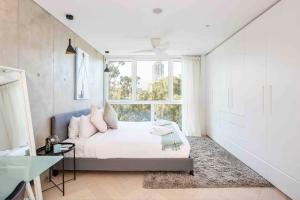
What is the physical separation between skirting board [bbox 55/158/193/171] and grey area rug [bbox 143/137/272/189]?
0.42 feet

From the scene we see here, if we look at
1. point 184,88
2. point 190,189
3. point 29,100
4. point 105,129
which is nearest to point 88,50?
point 105,129

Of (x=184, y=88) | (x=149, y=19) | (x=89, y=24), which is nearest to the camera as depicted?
(x=149, y=19)

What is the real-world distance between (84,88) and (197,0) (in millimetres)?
3046

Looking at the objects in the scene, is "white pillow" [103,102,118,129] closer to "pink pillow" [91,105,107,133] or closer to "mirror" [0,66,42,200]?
"pink pillow" [91,105,107,133]

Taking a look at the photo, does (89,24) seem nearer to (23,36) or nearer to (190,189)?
(23,36)

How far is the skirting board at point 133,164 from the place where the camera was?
3176 millimetres

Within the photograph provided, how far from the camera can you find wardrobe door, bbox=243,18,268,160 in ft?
10.4

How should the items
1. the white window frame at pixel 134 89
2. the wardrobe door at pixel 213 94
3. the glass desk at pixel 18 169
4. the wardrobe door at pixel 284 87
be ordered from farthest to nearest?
the white window frame at pixel 134 89
the wardrobe door at pixel 213 94
the wardrobe door at pixel 284 87
the glass desk at pixel 18 169

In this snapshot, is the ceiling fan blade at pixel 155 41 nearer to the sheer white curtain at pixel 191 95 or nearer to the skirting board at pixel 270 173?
the sheer white curtain at pixel 191 95

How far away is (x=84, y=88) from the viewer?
4.71 metres

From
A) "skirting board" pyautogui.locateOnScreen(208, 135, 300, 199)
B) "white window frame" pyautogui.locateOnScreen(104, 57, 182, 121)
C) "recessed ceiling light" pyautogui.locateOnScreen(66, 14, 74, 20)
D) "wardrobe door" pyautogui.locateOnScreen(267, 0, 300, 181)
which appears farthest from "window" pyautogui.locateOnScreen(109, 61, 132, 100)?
"wardrobe door" pyautogui.locateOnScreen(267, 0, 300, 181)

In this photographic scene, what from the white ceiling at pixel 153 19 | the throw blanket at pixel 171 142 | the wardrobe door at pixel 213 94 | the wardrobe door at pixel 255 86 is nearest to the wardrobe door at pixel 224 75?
the wardrobe door at pixel 213 94

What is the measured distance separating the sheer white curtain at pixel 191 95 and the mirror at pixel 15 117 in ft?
15.2

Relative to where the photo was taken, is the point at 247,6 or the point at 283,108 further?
the point at 247,6
